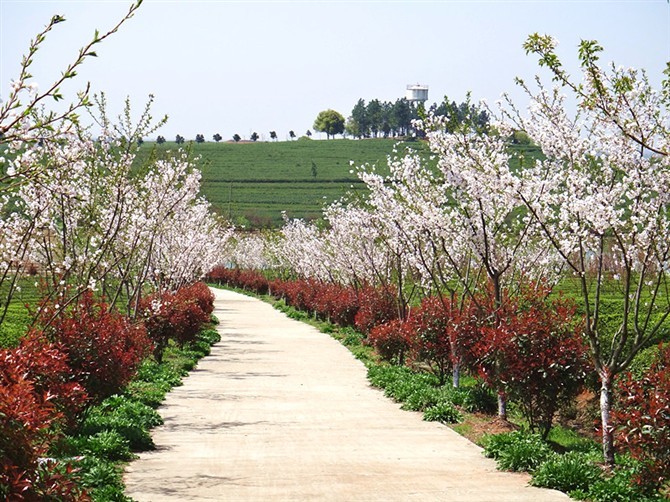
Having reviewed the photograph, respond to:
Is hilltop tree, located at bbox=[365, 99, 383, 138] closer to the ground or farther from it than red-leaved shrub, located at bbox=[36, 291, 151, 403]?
farther from it

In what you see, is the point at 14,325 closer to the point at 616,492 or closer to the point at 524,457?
the point at 524,457

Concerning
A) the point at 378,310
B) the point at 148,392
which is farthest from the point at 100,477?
the point at 378,310

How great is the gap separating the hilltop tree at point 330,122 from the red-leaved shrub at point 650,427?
163 metres

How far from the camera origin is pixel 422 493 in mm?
8273

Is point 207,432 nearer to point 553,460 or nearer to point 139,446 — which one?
point 139,446

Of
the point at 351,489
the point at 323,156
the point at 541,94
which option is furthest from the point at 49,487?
the point at 323,156

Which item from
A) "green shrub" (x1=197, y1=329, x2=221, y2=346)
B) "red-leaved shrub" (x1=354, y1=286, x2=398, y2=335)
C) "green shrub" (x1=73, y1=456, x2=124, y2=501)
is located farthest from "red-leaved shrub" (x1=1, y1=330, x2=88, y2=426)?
"green shrub" (x1=197, y1=329, x2=221, y2=346)

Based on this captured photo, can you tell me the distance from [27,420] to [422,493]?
4162 mm

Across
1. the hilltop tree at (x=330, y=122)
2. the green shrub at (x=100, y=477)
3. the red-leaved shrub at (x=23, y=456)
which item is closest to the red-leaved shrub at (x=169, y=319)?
the green shrub at (x=100, y=477)

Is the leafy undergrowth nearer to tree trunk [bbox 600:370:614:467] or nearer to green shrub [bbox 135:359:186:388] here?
green shrub [bbox 135:359:186:388]

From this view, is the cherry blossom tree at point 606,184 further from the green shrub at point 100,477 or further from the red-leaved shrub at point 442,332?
the green shrub at point 100,477

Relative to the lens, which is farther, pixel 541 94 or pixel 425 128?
pixel 425 128

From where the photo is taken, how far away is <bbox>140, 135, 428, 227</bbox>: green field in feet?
313

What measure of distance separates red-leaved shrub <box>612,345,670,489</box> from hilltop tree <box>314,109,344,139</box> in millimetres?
162605
